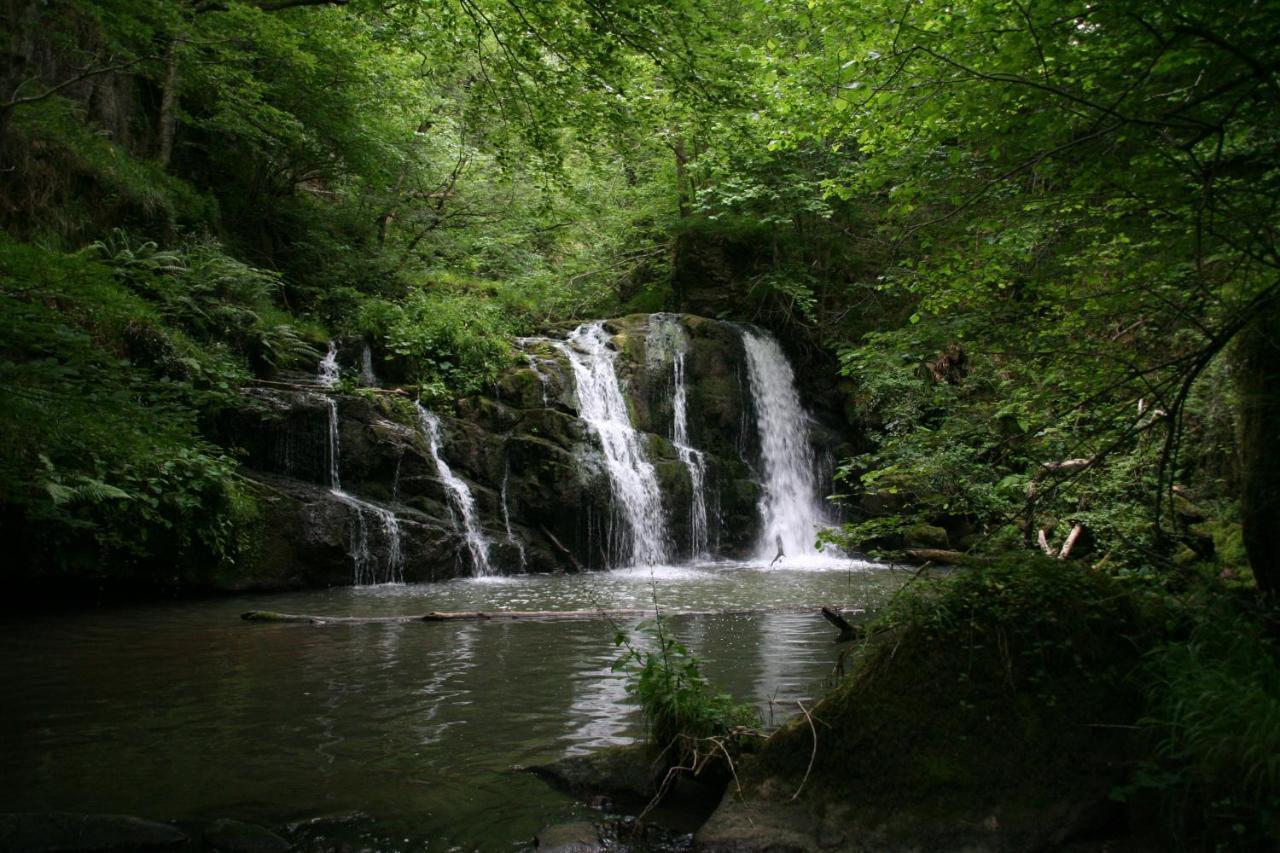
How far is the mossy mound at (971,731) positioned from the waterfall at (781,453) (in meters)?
14.2

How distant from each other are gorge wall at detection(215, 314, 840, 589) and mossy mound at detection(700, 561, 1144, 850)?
9953 millimetres

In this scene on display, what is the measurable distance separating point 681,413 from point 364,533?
847cm

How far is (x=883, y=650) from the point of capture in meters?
3.95

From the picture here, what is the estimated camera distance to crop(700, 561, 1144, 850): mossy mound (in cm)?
338

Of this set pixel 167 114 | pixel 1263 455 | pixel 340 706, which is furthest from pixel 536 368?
pixel 1263 455

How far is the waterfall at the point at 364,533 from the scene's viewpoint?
507 inches

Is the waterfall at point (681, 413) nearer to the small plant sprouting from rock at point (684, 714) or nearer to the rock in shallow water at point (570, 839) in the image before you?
the small plant sprouting from rock at point (684, 714)

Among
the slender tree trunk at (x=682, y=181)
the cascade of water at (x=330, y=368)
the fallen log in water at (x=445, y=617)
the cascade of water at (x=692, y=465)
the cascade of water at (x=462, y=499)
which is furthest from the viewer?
the slender tree trunk at (x=682, y=181)

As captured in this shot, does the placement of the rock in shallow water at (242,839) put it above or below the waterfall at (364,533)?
below

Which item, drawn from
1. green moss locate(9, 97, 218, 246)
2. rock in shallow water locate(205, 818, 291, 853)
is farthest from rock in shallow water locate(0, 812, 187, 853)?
green moss locate(9, 97, 218, 246)

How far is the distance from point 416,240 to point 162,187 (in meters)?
6.72

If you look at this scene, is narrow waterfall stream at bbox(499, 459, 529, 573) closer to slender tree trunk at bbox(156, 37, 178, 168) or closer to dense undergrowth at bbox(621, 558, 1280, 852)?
slender tree trunk at bbox(156, 37, 178, 168)

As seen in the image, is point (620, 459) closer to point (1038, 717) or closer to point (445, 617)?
point (445, 617)

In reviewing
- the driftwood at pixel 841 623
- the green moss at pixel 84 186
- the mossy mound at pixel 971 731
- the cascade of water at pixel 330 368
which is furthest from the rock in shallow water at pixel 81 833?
the cascade of water at pixel 330 368
